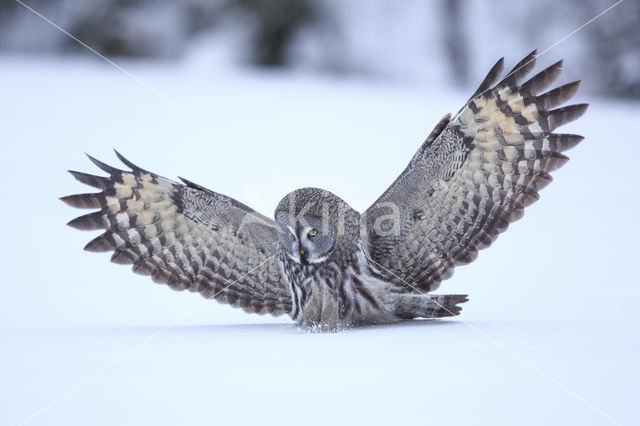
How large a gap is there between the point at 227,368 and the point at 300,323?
1010mm

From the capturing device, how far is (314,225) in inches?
128

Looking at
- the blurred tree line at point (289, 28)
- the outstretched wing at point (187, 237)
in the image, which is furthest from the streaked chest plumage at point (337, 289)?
the blurred tree line at point (289, 28)

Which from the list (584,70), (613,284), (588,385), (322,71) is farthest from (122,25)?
(588,385)

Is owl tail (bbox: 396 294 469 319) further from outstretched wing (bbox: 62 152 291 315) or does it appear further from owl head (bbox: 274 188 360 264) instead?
outstretched wing (bbox: 62 152 291 315)

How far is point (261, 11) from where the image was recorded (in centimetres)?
1065

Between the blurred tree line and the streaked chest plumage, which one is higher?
the blurred tree line


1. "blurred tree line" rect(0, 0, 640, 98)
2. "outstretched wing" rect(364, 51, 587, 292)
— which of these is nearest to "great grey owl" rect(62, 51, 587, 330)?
"outstretched wing" rect(364, 51, 587, 292)

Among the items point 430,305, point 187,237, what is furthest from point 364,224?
point 187,237

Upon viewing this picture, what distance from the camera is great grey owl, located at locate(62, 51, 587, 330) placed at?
322 centimetres

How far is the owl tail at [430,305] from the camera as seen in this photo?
3.36 m

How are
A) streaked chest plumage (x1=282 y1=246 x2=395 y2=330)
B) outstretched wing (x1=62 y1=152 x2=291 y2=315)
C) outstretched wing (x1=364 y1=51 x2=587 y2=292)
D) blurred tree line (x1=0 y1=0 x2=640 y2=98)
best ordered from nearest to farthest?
outstretched wing (x1=364 y1=51 x2=587 y2=292), streaked chest plumage (x1=282 y1=246 x2=395 y2=330), outstretched wing (x1=62 y1=152 x2=291 y2=315), blurred tree line (x1=0 y1=0 x2=640 y2=98)

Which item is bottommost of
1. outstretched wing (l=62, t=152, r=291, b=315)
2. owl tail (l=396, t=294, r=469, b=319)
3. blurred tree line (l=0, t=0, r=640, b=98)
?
owl tail (l=396, t=294, r=469, b=319)

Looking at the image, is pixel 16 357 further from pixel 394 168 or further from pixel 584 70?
pixel 584 70

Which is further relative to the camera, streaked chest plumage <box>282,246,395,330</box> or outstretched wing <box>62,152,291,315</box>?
outstretched wing <box>62,152,291,315</box>
